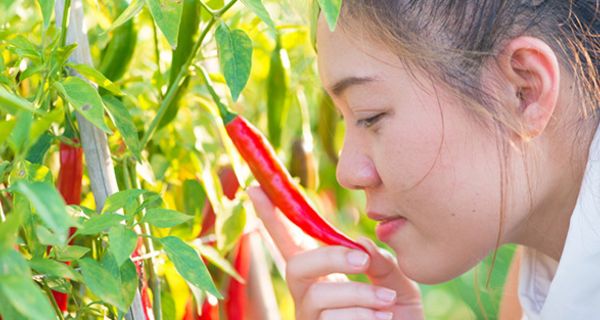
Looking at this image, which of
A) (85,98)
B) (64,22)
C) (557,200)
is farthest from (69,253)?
(557,200)

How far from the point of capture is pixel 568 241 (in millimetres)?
1121

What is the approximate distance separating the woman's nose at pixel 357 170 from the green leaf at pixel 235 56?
29cm

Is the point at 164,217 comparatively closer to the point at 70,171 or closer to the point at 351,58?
the point at 70,171

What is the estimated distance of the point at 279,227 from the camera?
132 centimetres

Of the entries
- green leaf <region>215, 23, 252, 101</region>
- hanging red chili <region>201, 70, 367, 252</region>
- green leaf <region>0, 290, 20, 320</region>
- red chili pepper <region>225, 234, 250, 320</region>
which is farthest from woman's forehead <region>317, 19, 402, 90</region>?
green leaf <region>0, 290, 20, 320</region>

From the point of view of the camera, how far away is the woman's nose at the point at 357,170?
112 cm

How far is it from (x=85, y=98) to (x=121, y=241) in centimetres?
16

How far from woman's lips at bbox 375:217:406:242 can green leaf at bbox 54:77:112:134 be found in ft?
1.63

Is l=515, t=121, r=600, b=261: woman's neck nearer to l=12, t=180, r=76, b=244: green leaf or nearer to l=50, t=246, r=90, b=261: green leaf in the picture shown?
l=50, t=246, r=90, b=261: green leaf

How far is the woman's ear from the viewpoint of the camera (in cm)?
104

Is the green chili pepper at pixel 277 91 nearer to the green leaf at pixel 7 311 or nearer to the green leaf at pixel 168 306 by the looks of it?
the green leaf at pixel 168 306

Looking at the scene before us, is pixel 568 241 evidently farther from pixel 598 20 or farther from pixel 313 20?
pixel 313 20

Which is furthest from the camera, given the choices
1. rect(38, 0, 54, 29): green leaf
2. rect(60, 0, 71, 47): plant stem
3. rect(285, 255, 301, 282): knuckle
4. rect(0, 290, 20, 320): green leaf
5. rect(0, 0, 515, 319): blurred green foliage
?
rect(285, 255, 301, 282): knuckle

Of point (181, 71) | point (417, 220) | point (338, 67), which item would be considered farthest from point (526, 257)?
point (181, 71)
